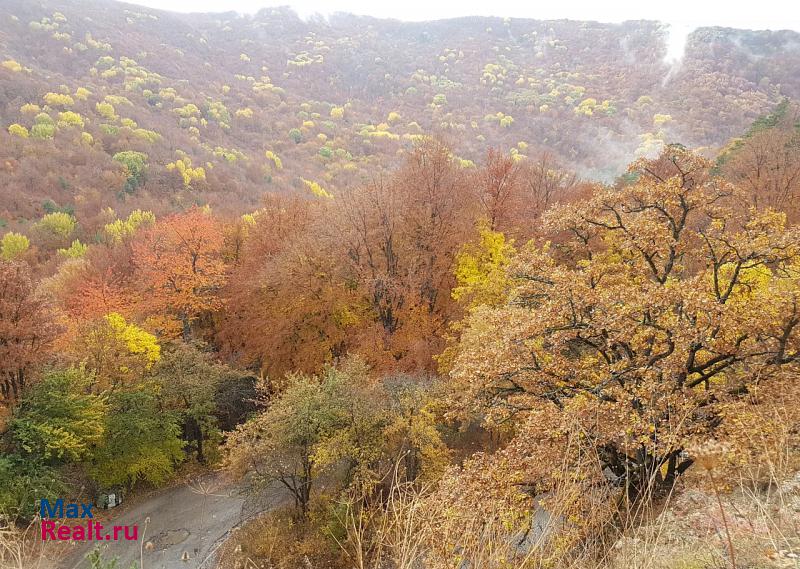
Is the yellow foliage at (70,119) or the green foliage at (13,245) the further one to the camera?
the yellow foliage at (70,119)

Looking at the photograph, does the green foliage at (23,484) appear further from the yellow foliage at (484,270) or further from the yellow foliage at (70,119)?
the yellow foliage at (70,119)

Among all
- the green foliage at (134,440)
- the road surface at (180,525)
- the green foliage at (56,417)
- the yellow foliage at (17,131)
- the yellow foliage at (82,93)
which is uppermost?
the yellow foliage at (82,93)

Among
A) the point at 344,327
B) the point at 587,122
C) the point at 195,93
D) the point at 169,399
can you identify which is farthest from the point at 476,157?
the point at 169,399

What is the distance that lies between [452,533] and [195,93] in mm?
119362

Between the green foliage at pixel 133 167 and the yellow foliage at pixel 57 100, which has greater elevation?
the yellow foliage at pixel 57 100

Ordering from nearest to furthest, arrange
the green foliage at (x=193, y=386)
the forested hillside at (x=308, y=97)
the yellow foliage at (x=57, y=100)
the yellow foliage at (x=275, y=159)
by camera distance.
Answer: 1. the green foliage at (x=193, y=386)
2. the forested hillside at (x=308, y=97)
3. the yellow foliage at (x=57, y=100)
4. the yellow foliage at (x=275, y=159)

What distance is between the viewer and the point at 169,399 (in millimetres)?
19641

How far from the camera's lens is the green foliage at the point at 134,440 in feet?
59.8

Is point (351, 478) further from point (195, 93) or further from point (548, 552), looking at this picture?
point (195, 93)

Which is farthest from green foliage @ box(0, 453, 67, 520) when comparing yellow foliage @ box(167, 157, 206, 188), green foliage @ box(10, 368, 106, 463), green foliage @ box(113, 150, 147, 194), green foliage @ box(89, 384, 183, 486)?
yellow foliage @ box(167, 157, 206, 188)

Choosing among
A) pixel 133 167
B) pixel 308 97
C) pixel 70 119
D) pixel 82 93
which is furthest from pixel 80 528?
pixel 308 97

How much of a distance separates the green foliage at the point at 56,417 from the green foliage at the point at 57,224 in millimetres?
35616

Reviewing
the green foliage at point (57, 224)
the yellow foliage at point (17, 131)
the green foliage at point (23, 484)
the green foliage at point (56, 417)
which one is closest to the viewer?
the green foliage at point (23, 484)

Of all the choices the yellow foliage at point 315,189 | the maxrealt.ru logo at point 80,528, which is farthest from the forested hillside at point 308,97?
the maxrealt.ru logo at point 80,528
